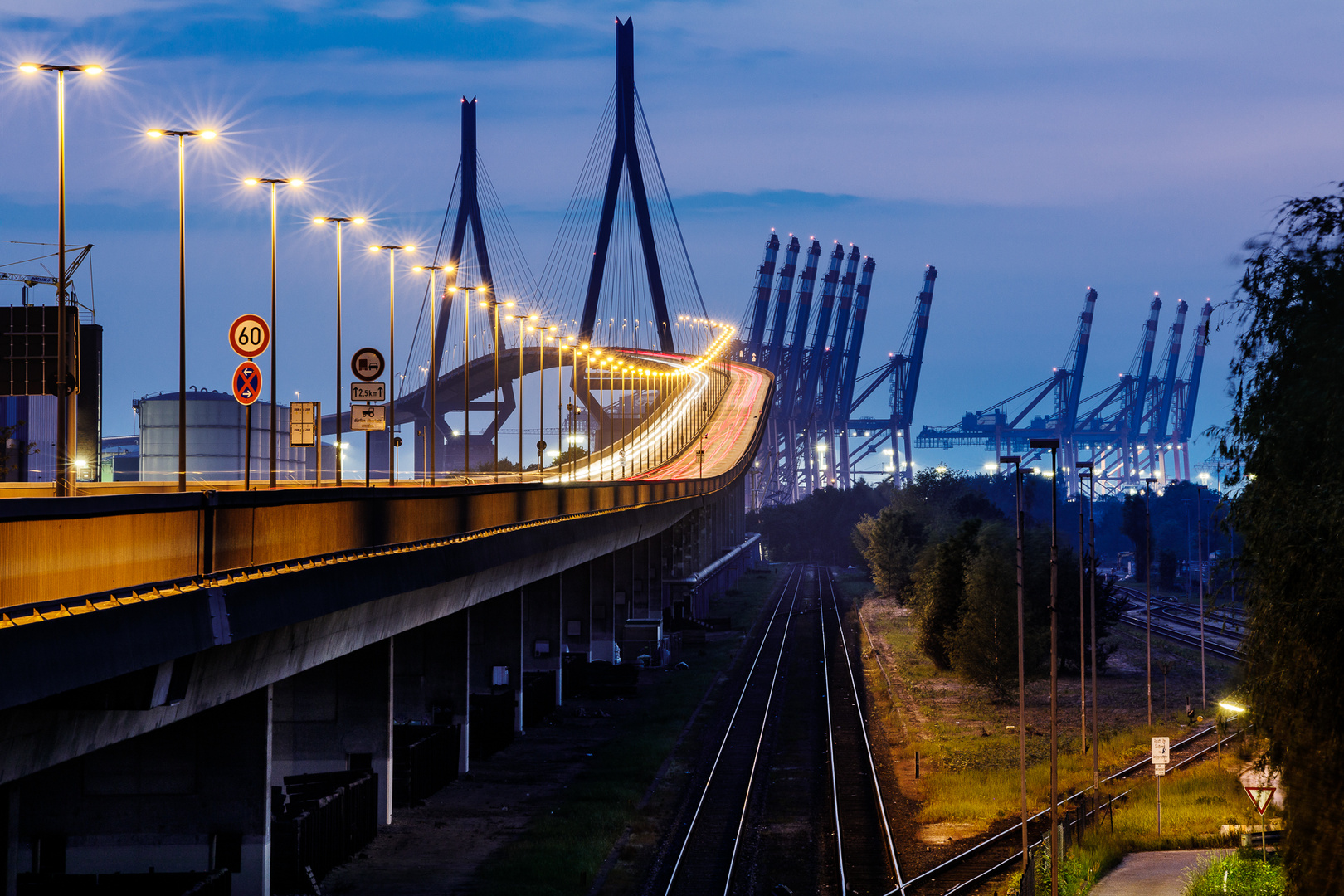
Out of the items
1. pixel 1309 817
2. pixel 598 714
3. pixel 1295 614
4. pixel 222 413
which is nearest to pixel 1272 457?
pixel 1295 614

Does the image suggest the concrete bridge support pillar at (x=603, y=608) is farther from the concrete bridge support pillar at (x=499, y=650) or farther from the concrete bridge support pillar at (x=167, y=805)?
the concrete bridge support pillar at (x=167, y=805)

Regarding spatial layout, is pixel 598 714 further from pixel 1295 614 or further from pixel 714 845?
pixel 1295 614

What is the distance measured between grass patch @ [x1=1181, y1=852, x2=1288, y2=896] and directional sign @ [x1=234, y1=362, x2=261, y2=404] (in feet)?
67.4

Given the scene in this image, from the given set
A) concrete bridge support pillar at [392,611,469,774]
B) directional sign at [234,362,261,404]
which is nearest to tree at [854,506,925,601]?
concrete bridge support pillar at [392,611,469,774]

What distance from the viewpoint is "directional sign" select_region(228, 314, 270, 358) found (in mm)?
29031

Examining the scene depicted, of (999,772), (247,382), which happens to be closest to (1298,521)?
(247,382)

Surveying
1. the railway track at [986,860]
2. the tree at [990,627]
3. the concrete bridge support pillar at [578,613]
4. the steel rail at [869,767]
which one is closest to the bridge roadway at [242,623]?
the steel rail at [869,767]

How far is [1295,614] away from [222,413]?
10282 centimetres

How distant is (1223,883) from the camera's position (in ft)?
76.9

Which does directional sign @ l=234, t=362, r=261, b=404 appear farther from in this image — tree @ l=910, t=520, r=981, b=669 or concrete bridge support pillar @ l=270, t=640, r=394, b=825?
tree @ l=910, t=520, r=981, b=669

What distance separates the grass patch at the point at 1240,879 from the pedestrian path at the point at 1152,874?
775 mm

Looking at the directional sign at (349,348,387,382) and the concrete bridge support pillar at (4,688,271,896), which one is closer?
the concrete bridge support pillar at (4,688,271,896)

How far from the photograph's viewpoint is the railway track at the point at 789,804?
1122 inches

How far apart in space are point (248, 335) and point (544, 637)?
95.2 feet
